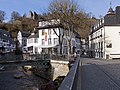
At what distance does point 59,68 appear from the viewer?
43.8 metres

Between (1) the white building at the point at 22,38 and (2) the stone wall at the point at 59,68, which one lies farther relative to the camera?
(1) the white building at the point at 22,38

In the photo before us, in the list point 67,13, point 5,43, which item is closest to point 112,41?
point 67,13

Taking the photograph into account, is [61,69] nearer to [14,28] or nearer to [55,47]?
[55,47]

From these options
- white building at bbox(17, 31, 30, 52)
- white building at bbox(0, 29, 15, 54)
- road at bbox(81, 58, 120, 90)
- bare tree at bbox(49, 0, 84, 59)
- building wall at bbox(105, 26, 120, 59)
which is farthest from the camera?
white building at bbox(17, 31, 30, 52)

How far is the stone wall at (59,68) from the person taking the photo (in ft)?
135

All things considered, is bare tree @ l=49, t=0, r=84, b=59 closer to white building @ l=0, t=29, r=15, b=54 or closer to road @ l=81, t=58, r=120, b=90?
road @ l=81, t=58, r=120, b=90

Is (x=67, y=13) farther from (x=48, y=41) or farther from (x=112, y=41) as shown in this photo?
(x=48, y=41)

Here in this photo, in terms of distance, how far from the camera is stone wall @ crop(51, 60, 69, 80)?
41.2 metres

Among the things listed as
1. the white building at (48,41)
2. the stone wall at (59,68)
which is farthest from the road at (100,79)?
the white building at (48,41)

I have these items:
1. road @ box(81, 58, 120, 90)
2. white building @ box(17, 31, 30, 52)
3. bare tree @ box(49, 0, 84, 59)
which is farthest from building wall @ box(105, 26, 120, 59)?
white building @ box(17, 31, 30, 52)

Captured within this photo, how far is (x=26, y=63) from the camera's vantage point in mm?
51000

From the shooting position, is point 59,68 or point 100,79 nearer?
point 100,79

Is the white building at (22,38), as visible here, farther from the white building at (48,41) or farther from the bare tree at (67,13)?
the bare tree at (67,13)

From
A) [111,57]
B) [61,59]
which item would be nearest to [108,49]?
[111,57]
